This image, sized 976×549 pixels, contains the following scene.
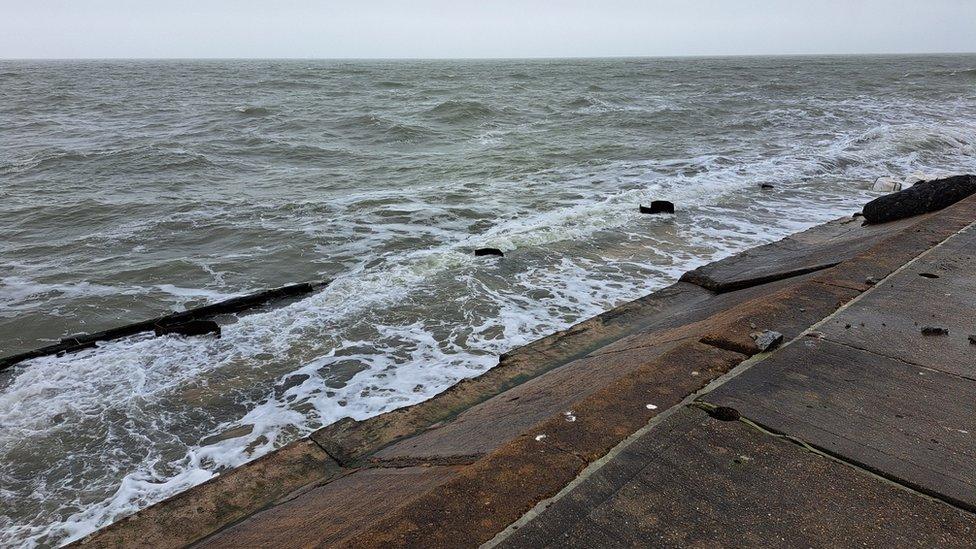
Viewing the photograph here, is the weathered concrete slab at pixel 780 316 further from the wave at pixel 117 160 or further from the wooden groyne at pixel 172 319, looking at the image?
the wave at pixel 117 160

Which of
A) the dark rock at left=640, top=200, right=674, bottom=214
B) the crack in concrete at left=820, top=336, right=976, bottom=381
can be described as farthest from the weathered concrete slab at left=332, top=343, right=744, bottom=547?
the dark rock at left=640, top=200, right=674, bottom=214

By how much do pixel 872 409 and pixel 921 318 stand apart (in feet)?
4.09

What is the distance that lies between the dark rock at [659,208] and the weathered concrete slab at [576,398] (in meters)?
5.98

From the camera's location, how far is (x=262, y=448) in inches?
156

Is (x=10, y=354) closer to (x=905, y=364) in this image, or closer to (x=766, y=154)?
(x=905, y=364)

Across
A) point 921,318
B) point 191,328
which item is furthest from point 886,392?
point 191,328

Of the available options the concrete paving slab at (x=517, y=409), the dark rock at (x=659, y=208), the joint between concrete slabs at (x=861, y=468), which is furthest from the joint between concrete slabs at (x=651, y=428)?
the dark rock at (x=659, y=208)

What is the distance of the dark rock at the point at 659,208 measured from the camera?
30.6 feet

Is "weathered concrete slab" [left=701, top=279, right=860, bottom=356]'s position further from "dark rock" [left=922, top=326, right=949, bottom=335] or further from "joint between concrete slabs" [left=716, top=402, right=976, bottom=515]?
"joint between concrete slabs" [left=716, top=402, right=976, bottom=515]

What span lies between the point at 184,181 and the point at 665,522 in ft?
46.3

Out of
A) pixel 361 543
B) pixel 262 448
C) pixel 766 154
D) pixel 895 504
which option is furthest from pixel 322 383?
pixel 766 154

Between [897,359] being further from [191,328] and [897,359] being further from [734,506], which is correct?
[191,328]

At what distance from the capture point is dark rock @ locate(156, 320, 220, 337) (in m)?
5.58

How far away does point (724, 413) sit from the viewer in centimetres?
230
